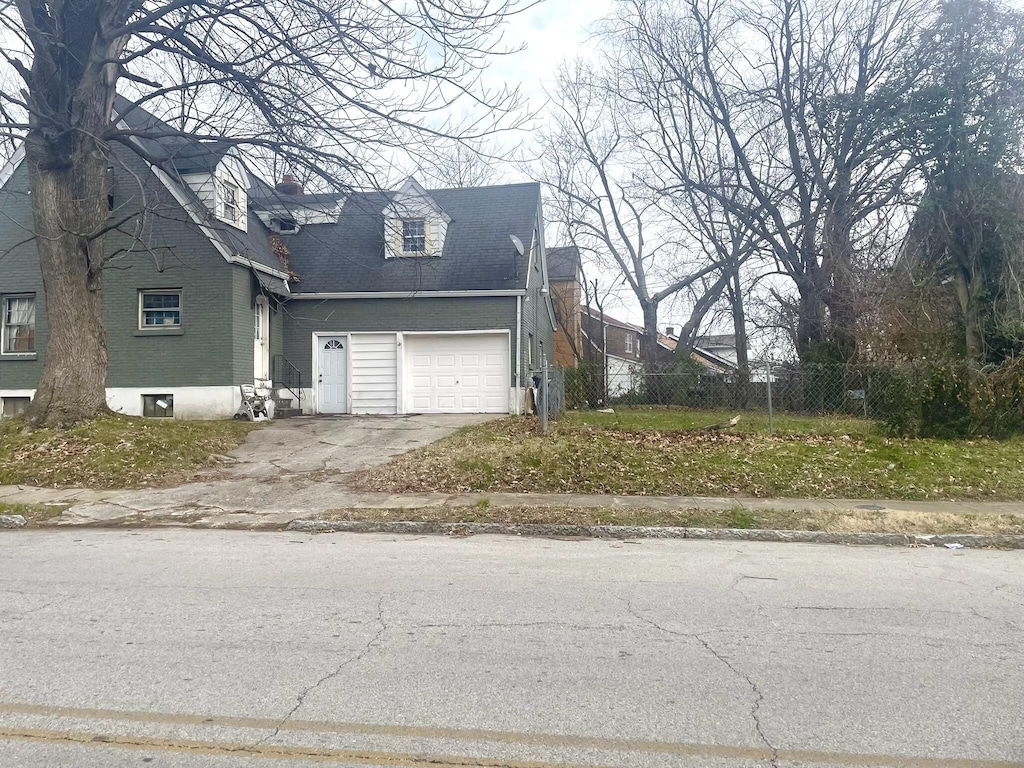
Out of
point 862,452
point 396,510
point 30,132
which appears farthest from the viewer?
point 30,132

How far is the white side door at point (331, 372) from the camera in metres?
20.4

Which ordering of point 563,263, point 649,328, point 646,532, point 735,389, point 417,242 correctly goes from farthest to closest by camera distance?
point 563,263, point 649,328, point 417,242, point 735,389, point 646,532

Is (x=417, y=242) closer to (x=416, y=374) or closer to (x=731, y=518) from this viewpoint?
(x=416, y=374)

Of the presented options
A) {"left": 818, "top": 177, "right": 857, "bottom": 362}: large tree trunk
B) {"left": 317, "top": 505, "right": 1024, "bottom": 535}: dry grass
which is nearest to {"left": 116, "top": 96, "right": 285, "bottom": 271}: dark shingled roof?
{"left": 317, "top": 505, "right": 1024, "bottom": 535}: dry grass

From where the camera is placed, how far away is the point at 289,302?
20516mm

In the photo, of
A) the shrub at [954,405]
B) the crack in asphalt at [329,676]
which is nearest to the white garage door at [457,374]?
the shrub at [954,405]

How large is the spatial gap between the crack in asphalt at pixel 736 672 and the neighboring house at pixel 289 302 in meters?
13.0

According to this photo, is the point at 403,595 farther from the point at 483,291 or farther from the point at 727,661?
the point at 483,291

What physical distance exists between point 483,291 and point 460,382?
257 cm

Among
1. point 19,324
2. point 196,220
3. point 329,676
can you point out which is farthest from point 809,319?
point 329,676

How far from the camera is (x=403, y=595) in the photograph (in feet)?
19.0

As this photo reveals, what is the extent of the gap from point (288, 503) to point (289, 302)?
1174 centimetres

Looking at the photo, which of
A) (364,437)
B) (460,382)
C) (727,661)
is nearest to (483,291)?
(460,382)

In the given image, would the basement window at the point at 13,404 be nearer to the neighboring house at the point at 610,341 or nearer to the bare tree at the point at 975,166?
the neighboring house at the point at 610,341
